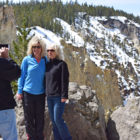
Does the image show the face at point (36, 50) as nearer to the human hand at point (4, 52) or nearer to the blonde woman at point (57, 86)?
the blonde woman at point (57, 86)

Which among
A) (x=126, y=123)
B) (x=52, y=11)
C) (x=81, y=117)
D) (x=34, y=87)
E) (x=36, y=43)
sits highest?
(x=52, y=11)

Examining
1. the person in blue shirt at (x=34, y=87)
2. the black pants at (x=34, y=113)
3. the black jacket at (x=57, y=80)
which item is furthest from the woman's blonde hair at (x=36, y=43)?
the black pants at (x=34, y=113)

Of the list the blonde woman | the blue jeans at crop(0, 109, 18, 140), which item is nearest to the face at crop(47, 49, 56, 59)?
the blonde woman

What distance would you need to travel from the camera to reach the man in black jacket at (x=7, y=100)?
97.5 inches

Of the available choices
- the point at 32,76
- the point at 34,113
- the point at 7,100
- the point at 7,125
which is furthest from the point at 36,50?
the point at 7,125

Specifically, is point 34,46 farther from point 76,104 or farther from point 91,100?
point 91,100

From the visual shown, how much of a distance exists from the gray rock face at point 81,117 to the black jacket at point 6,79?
1630 millimetres

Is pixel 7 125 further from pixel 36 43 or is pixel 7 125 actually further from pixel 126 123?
pixel 126 123

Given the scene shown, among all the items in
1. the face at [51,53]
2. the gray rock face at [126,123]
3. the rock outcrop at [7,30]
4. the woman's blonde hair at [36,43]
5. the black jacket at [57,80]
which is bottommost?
the gray rock face at [126,123]

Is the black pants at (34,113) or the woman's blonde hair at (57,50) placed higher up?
the woman's blonde hair at (57,50)

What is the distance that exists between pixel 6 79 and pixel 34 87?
34.3 inches

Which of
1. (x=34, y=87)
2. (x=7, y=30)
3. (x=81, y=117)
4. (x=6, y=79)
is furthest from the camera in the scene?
(x=7, y=30)

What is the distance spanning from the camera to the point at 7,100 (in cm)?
255

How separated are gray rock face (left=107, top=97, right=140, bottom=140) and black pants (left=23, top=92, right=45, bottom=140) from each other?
1.85m
